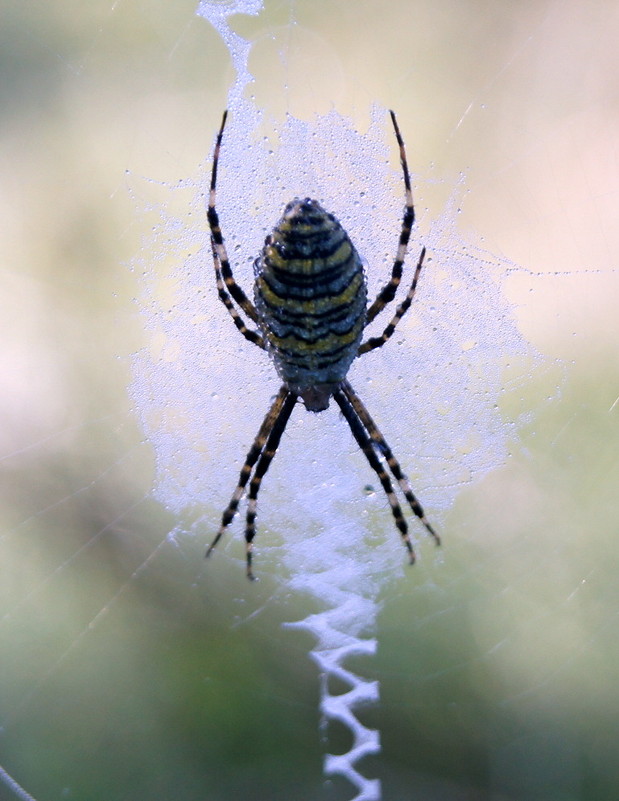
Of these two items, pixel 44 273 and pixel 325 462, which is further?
pixel 44 273

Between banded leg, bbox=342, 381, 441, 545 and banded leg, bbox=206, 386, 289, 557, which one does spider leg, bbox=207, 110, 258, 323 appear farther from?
banded leg, bbox=342, 381, 441, 545

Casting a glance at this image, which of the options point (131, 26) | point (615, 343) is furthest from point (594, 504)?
point (131, 26)

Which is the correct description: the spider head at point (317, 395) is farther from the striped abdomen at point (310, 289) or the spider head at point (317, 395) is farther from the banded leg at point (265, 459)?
the striped abdomen at point (310, 289)

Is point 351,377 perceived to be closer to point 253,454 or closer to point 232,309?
point 253,454

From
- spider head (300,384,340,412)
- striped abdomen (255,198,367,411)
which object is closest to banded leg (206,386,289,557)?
spider head (300,384,340,412)

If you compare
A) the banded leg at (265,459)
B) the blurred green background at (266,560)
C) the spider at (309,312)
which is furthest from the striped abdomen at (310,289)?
the blurred green background at (266,560)

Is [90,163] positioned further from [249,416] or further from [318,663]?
[318,663]
